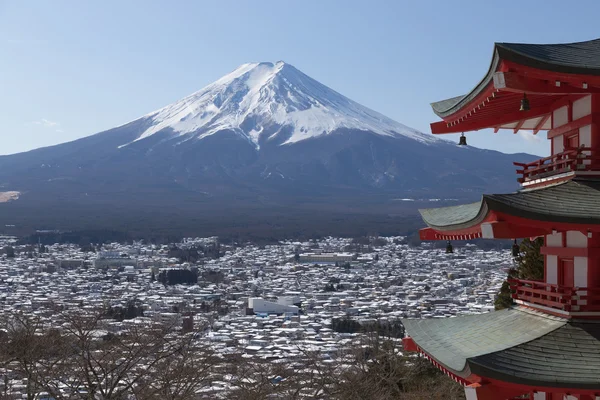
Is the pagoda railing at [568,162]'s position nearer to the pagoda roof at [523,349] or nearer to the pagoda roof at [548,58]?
the pagoda roof at [548,58]

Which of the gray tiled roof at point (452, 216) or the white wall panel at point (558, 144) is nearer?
the gray tiled roof at point (452, 216)

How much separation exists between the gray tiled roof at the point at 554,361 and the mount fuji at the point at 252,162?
91455 millimetres

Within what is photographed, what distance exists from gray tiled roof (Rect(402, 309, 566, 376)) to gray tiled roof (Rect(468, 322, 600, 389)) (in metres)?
0.11

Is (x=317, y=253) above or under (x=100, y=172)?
under

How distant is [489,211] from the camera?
5.95 metres

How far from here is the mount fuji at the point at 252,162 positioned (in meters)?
110

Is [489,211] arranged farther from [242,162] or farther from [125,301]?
[242,162]

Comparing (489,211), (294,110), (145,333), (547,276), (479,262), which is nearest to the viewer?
(489,211)

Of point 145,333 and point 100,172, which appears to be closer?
point 145,333

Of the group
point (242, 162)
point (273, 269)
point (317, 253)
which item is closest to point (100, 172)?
point (242, 162)

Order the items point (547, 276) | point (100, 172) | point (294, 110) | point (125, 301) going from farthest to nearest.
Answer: point (294, 110)
point (100, 172)
point (125, 301)
point (547, 276)

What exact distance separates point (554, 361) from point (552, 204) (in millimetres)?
1104

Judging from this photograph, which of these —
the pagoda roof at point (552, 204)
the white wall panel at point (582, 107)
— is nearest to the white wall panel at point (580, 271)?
the pagoda roof at point (552, 204)

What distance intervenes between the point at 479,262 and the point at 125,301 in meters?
38.5
